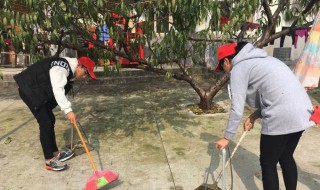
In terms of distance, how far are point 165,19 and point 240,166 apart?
2.18 metres

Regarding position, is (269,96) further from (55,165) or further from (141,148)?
(55,165)

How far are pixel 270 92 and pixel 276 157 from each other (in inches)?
23.5

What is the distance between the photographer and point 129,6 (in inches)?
139

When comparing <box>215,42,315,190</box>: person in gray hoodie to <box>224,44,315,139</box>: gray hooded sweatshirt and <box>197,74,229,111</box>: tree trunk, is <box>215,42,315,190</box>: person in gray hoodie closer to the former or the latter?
<box>224,44,315,139</box>: gray hooded sweatshirt

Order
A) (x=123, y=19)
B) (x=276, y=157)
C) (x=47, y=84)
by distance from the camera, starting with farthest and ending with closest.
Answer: (x=123, y=19)
(x=47, y=84)
(x=276, y=157)

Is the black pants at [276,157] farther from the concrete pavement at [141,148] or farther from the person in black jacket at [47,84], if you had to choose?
the person in black jacket at [47,84]

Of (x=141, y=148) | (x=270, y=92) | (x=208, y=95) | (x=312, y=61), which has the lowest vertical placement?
(x=141, y=148)

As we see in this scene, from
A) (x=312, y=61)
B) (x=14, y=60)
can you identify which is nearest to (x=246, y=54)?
(x=312, y=61)

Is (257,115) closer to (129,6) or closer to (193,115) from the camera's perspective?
(129,6)

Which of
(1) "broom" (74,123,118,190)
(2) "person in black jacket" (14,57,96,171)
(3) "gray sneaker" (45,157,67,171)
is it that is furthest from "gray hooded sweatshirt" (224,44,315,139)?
(3) "gray sneaker" (45,157,67,171)

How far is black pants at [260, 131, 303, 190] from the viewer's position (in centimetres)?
261

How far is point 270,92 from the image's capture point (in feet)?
8.24

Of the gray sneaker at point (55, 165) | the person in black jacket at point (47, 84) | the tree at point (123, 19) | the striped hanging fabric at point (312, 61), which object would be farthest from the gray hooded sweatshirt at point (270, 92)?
the gray sneaker at point (55, 165)

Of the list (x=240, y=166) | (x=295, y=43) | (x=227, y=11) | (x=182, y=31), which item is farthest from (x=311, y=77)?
(x=295, y=43)
